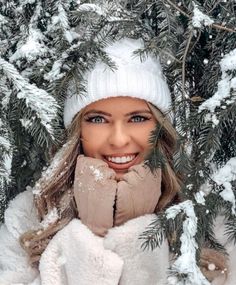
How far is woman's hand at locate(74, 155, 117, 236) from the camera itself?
6.82ft

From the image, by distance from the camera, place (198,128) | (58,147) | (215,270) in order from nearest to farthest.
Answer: (198,128), (215,270), (58,147)

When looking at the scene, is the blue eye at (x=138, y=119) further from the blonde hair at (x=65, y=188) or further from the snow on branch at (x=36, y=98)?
the snow on branch at (x=36, y=98)

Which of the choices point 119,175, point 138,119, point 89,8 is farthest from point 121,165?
point 89,8

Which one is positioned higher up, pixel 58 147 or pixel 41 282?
pixel 58 147

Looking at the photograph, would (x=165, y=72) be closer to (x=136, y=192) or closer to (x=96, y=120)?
(x=96, y=120)

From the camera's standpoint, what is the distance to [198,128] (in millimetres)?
1846

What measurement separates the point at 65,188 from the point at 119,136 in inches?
12.4

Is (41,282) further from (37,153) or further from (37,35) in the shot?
(37,35)

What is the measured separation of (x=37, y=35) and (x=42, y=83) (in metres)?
0.15

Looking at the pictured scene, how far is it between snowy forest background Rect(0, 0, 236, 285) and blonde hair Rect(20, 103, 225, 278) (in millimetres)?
57

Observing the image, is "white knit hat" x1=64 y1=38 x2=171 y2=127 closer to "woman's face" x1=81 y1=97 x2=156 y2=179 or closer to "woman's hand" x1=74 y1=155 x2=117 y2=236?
"woman's face" x1=81 y1=97 x2=156 y2=179

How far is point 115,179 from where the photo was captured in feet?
6.99

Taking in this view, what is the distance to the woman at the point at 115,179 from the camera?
2080 millimetres

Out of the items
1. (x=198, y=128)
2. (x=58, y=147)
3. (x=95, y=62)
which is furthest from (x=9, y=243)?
(x=198, y=128)
